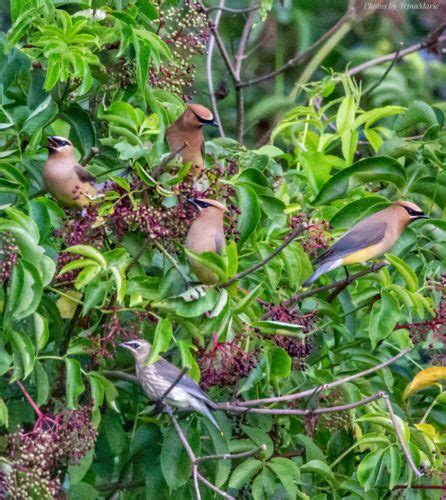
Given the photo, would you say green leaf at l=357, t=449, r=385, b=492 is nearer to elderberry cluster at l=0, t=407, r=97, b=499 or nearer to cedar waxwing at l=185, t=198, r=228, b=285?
cedar waxwing at l=185, t=198, r=228, b=285

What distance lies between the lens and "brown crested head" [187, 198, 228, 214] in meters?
3.73

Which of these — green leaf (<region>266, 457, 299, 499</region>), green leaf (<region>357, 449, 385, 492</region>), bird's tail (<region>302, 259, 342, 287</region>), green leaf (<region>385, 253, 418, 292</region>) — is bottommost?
green leaf (<region>266, 457, 299, 499</region>)

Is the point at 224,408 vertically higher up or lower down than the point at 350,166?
lower down

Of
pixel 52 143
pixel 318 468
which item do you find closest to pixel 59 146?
pixel 52 143

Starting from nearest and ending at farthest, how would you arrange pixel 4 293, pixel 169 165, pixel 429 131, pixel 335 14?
pixel 4 293
pixel 169 165
pixel 429 131
pixel 335 14

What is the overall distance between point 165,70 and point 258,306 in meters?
0.77

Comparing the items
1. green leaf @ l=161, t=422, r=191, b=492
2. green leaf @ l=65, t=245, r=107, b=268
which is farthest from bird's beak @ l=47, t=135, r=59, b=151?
green leaf @ l=161, t=422, r=191, b=492

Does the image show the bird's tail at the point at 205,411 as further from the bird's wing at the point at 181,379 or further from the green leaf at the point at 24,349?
the green leaf at the point at 24,349

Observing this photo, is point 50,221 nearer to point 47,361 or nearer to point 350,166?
point 47,361

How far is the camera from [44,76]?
4.01m

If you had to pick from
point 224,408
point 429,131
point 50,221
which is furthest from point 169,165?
point 429,131

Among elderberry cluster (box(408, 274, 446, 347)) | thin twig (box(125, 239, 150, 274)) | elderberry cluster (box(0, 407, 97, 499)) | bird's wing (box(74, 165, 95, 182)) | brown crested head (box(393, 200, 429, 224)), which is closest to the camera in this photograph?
elderberry cluster (box(0, 407, 97, 499))

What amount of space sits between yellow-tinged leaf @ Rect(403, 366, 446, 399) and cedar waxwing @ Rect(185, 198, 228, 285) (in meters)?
0.81

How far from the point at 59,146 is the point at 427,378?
1358 mm
